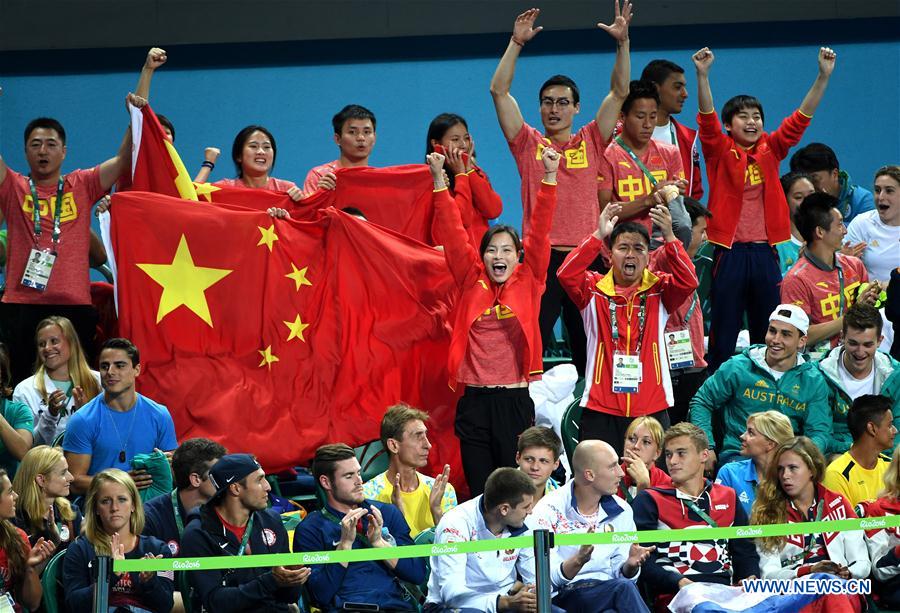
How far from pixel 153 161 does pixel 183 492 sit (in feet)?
8.84

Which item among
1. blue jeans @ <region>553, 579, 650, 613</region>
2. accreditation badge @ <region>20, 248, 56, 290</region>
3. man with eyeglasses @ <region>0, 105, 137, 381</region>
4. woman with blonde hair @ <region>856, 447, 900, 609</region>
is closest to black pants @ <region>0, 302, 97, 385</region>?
man with eyeglasses @ <region>0, 105, 137, 381</region>

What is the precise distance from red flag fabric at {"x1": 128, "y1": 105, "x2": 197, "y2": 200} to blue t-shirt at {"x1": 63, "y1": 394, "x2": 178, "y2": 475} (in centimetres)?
169

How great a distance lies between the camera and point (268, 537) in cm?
615

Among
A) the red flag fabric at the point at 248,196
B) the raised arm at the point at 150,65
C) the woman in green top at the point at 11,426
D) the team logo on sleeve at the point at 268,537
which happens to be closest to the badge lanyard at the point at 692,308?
the red flag fabric at the point at 248,196

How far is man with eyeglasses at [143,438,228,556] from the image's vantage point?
6418mm

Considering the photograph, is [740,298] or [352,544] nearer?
[352,544]

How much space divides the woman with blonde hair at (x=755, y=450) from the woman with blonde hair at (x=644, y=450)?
331mm

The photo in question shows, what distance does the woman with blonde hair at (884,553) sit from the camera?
672 cm

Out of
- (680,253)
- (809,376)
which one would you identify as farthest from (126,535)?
(809,376)

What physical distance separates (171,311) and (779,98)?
240 inches

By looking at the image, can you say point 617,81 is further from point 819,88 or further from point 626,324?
point 819,88

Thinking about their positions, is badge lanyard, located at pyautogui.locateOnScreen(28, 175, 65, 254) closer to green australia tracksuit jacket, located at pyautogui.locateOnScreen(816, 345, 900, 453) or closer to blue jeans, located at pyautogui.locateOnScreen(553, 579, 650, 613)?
blue jeans, located at pyautogui.locateOnScreen(553, 579, 650, 613)

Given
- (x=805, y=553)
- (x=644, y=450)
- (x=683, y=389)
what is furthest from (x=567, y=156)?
(x=805, y=553)

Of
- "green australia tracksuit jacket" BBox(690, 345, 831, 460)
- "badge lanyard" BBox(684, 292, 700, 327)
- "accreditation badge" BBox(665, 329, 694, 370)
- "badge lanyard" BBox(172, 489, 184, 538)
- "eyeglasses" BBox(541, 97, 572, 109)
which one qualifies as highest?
"eyeglasses" BBox(541, 97, 572, 109)
